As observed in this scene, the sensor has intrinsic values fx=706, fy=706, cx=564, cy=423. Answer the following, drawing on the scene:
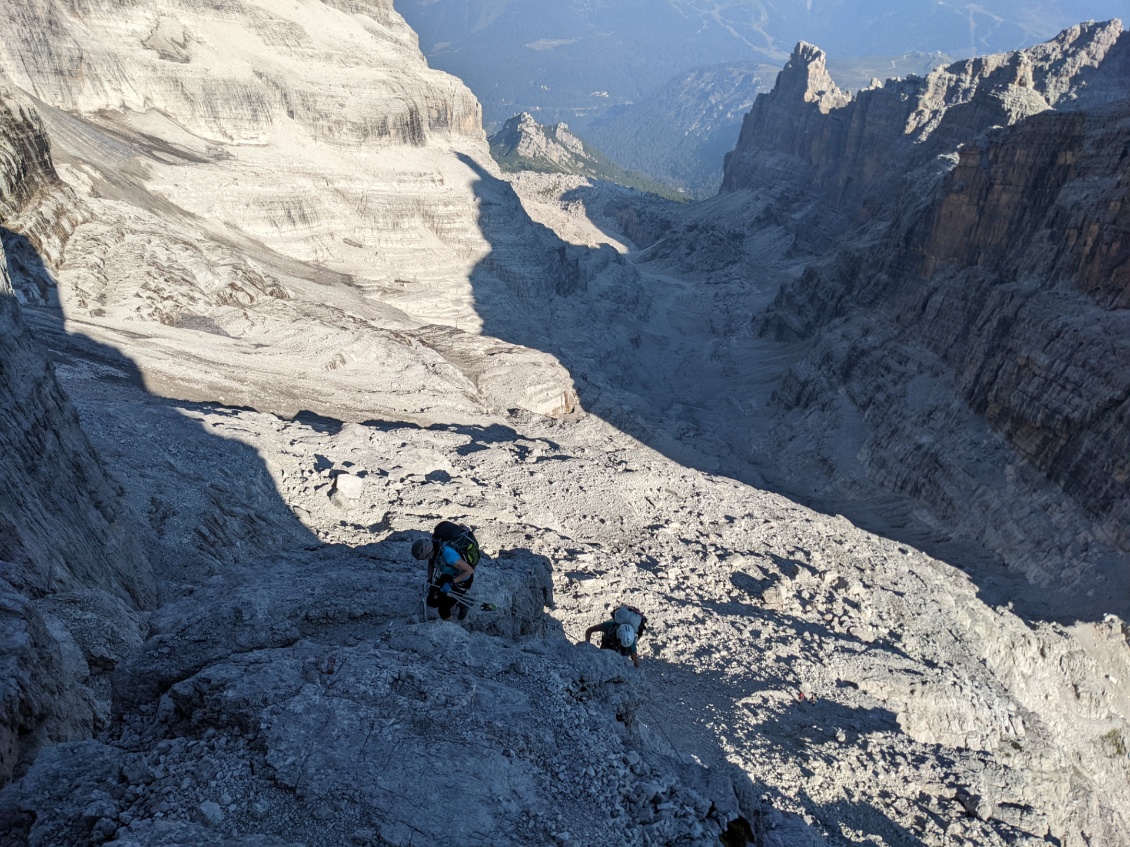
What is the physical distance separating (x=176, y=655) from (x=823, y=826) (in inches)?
320

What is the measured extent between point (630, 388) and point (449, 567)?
116 ft

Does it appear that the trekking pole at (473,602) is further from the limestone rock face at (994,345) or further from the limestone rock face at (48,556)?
the limestone rock face at (994,345)

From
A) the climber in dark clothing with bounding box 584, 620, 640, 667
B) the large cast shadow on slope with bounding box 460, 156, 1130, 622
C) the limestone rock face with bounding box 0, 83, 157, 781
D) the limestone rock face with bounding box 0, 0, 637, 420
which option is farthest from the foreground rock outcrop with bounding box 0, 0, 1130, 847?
the climber in dark clothing with bounding box 584, 620, 640, 667

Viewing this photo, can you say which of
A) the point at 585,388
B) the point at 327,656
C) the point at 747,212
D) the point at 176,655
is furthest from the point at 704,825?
the point at 747,212

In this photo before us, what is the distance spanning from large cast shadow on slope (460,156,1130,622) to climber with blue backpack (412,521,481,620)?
17.1 meters

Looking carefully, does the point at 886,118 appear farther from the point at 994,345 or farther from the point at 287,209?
the point at 287,209

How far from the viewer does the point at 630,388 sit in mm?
42156

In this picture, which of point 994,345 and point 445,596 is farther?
point 994,345

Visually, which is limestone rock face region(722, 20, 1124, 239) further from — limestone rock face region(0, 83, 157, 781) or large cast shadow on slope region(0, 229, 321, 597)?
limestone rock face region(0, 83, 157, 781)

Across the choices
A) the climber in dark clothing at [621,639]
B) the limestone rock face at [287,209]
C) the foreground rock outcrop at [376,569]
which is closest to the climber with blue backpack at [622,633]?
the climber in dark clothing at [621,639]

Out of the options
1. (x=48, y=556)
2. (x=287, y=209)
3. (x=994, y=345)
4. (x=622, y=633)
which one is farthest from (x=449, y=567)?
(x=287, y=209)

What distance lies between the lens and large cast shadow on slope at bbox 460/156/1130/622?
68.2 ft

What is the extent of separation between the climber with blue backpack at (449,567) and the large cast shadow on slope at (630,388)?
1706 cm

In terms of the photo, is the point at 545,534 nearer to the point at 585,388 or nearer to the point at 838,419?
the point at 585,388
